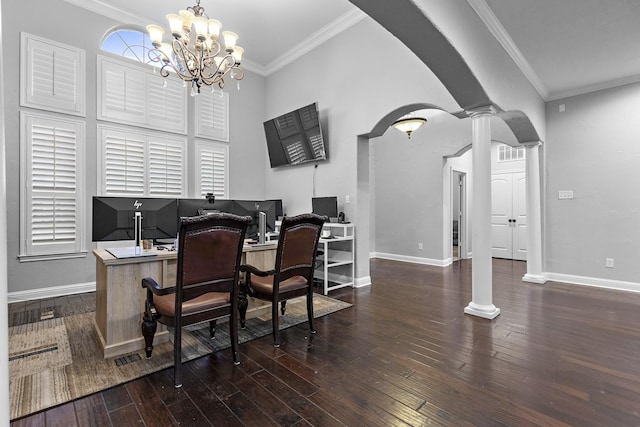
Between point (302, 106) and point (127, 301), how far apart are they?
4.33 m

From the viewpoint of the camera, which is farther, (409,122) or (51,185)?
(409,122)

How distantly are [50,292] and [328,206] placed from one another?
3.94 meters

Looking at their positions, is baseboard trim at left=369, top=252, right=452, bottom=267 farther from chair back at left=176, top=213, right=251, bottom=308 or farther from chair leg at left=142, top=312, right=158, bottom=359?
chair leg at left=142, top=312, right=158, bottom=359

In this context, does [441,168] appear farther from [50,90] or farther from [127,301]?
[50,90]

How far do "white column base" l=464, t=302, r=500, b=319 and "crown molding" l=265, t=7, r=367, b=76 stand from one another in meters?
4.36

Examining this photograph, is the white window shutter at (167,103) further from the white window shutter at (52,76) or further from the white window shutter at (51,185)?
the white window shutter at (51,185)

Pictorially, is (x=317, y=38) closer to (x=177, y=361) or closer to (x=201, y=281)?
(x=201, y=281)

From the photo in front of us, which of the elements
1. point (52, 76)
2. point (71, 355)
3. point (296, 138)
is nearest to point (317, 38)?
point (296, 138)

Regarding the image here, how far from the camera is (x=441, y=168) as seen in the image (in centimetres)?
620

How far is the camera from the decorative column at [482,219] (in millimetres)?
3365

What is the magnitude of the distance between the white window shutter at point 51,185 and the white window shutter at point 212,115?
1.73m

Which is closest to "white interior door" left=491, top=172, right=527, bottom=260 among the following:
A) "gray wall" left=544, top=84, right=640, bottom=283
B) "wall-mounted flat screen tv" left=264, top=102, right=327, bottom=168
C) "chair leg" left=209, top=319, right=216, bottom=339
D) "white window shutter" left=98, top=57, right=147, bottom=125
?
"gray wall" left=544, top=84, right=640, bottom=283

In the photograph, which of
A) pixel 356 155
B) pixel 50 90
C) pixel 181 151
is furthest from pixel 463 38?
pixel 50 90

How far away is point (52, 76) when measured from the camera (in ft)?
13.1
